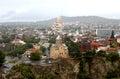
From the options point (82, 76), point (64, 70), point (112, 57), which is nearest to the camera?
point (64, 70)

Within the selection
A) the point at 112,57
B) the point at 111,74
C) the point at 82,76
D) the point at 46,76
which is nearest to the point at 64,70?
the point at 82,76

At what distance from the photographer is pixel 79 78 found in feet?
144

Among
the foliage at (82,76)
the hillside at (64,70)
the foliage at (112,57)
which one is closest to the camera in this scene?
the hillside at (64,70)

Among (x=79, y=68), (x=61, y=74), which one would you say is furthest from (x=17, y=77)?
(x=79, y=68)

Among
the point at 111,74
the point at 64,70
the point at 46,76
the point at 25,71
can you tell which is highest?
the point at 25,71

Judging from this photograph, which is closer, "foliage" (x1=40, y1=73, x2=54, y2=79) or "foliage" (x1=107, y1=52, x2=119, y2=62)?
"foliage" (x1=40, y1=73, x2=54, y2=79)

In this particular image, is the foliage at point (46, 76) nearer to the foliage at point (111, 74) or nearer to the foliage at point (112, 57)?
the foliage at point (111, 74)

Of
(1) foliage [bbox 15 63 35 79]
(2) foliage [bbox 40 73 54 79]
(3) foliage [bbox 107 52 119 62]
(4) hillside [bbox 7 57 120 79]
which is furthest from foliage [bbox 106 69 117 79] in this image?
(1) foliage [bbox 15 63 35 79]

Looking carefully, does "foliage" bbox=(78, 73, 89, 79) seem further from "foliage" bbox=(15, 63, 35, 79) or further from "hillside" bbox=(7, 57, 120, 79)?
"foliage" bbox=(15, 63, 35, 79)

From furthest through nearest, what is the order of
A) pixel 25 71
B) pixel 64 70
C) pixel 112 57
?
pixel 112 57 < pixel 64 70 < pixel 25 71

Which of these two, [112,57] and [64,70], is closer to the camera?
[64,70]

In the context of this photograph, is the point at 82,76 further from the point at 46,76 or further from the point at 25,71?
the point at 25,71

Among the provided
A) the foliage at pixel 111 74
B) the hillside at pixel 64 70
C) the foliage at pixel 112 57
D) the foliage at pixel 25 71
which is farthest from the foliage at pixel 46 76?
the foliage at pixel 112 57

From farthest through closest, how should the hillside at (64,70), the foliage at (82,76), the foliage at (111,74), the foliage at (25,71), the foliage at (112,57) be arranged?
the foliage at (112,57), the foliage at (111,74), the foliage at (82,76), the hillside at (64,70), the foliage at (25,71)
